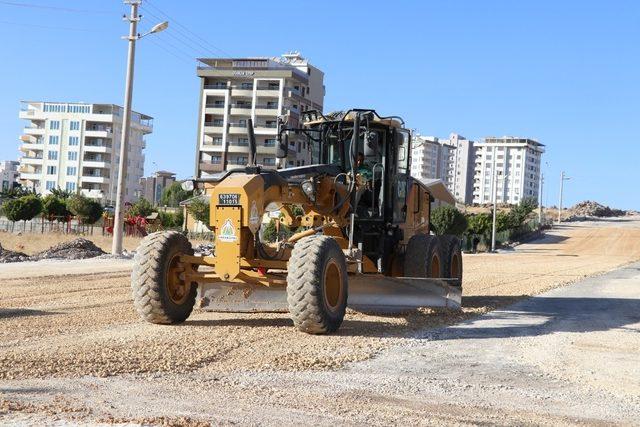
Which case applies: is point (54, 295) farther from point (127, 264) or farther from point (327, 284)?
→ point (127, 264)

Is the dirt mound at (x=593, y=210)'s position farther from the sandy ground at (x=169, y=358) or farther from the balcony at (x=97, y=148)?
the sandy ground at (x=169, y=358)

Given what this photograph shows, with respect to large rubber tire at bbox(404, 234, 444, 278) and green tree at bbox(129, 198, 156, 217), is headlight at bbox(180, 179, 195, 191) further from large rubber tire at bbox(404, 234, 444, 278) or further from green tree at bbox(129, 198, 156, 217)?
green tree at bbox(129, 198, 156, 217)

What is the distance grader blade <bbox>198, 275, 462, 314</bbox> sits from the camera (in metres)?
11.4

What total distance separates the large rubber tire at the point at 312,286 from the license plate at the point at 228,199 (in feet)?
3.12

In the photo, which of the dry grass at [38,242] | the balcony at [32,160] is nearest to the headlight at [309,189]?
the dry grass at [38,242]

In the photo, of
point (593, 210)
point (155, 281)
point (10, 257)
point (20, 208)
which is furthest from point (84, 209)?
point (593, 210)

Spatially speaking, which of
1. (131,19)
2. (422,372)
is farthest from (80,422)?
(131,19)

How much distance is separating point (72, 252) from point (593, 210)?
167 m

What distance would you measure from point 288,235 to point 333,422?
684cm

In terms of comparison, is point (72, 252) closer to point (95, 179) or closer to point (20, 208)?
point (20, 208)

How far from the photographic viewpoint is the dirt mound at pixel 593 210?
174 m

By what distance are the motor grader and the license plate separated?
15 millimetres

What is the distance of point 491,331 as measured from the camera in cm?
1160

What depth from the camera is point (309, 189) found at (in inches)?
456
